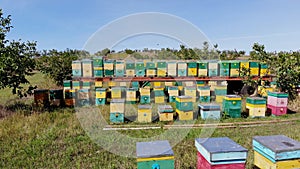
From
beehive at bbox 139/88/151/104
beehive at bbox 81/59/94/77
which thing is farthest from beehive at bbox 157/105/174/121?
beehive at bbox 81/59/94/77

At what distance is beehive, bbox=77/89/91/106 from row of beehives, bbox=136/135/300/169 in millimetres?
6548

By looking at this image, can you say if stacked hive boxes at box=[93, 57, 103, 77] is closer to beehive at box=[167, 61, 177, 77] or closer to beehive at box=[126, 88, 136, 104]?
beehive at box=[126, 88, 136, 104]

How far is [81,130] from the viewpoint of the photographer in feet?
19.4

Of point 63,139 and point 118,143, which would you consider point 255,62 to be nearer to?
point 118,143

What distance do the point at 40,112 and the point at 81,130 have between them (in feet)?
7.96

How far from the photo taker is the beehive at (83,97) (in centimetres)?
896

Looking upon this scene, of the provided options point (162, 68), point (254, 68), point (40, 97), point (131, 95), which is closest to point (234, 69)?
point (254, 68)

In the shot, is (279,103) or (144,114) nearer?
(144,114)

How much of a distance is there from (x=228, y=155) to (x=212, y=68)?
7.95 metres

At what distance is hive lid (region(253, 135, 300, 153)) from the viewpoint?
260 cm

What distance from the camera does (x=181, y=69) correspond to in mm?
10148

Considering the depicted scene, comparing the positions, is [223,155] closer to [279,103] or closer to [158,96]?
[279,103]

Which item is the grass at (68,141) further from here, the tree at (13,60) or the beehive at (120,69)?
the beehive at (120,69)

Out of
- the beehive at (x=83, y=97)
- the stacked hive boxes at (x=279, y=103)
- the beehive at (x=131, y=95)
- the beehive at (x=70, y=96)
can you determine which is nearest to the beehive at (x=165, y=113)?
the beehive at (x=131, y=95)
